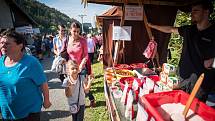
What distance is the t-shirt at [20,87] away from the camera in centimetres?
331

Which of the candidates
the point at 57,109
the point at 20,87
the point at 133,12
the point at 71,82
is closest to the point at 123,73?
the point at 133,12

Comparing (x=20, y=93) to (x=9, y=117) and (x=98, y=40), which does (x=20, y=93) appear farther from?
(x=98, y=40)

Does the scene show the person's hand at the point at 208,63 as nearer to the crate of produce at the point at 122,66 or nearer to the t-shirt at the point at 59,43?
the crate of produce at the point at 122,66

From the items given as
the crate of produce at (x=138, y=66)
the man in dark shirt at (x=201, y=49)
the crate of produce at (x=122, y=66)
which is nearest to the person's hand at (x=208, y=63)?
the man in dark shirt at (x=201, y=49)

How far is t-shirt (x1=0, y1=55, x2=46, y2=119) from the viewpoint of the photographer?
3.31 meters

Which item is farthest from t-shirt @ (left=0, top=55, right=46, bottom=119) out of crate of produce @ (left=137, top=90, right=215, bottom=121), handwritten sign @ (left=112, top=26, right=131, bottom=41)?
handwritten sign @ (left=112, top=26, right=131, bottom=41)

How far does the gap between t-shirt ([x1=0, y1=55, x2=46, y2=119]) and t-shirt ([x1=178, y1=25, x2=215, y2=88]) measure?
1.66 m

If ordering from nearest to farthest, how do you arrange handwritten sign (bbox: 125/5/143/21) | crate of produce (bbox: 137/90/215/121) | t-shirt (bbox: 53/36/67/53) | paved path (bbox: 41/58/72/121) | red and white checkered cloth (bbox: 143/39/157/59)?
crate of produce (bbox: 137/90/215/121) → handwritten sign (bbox: 125/5/143/21) → red and white checkered cloth (bbox: 143/39/157/59) → paved path (bbox: 41/58/72/121) → t-shirt (bbox: 53/36/67/53)

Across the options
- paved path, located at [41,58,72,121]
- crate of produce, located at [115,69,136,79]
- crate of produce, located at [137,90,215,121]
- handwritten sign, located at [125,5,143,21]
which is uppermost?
handwritten sign, located at [125,5,143,21]

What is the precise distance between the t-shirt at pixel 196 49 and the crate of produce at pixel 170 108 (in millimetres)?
834

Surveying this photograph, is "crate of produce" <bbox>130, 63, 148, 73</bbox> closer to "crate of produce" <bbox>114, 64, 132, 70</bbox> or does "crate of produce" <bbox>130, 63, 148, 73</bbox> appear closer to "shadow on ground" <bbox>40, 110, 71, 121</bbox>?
"crate of produce" <bbox>114, 64, 132, 70</bbox>

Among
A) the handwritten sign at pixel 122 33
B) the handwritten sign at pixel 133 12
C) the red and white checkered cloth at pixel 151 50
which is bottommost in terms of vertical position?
the red and white checkered cloth at pixel 151 50

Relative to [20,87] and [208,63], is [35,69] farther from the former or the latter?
[208,63]

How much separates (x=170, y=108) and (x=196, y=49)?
44.5 inches
